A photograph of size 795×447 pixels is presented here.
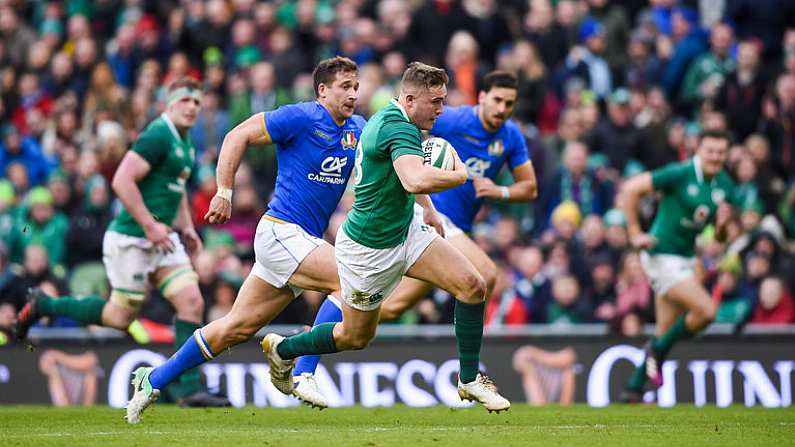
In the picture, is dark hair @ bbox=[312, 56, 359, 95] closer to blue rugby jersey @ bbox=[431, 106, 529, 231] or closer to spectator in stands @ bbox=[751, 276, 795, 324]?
blue rugby jersey @ bbox=[431, 106, 529, 231]

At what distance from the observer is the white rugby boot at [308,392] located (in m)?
10.8

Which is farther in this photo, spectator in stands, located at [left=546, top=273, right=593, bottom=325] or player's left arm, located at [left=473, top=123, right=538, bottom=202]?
spectator in stands, located at [left=546, top=273, right=593, bottom=325]

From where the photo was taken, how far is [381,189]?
9625 mm

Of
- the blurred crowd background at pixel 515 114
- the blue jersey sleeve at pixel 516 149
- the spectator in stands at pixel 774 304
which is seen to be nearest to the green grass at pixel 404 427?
the blue jersey sleeve at pixel 516 149

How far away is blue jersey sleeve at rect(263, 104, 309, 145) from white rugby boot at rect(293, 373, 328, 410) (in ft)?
5.97

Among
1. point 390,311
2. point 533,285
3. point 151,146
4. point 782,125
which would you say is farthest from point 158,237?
point 782,125

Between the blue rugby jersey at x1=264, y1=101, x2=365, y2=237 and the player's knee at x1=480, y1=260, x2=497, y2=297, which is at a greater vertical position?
the blue rugby jersey at x1=264, y1=101, x2=365, y2=237

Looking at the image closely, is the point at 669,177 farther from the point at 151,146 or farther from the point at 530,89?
the point at 530,89

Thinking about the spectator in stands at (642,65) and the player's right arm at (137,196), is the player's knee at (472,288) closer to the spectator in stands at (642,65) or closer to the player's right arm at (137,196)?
the player's right arm at (137,196)

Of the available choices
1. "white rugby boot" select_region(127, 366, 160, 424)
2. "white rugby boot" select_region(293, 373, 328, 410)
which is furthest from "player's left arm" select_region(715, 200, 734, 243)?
"white rugby boot" select_region(127, 366, 160, 424)

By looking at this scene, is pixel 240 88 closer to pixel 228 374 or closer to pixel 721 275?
pixel 228 374

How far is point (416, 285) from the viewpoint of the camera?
39.3 feet

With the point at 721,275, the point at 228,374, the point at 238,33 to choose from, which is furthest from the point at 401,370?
the point at 238,33

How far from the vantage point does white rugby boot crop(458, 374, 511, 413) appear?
A: 10.2 m
